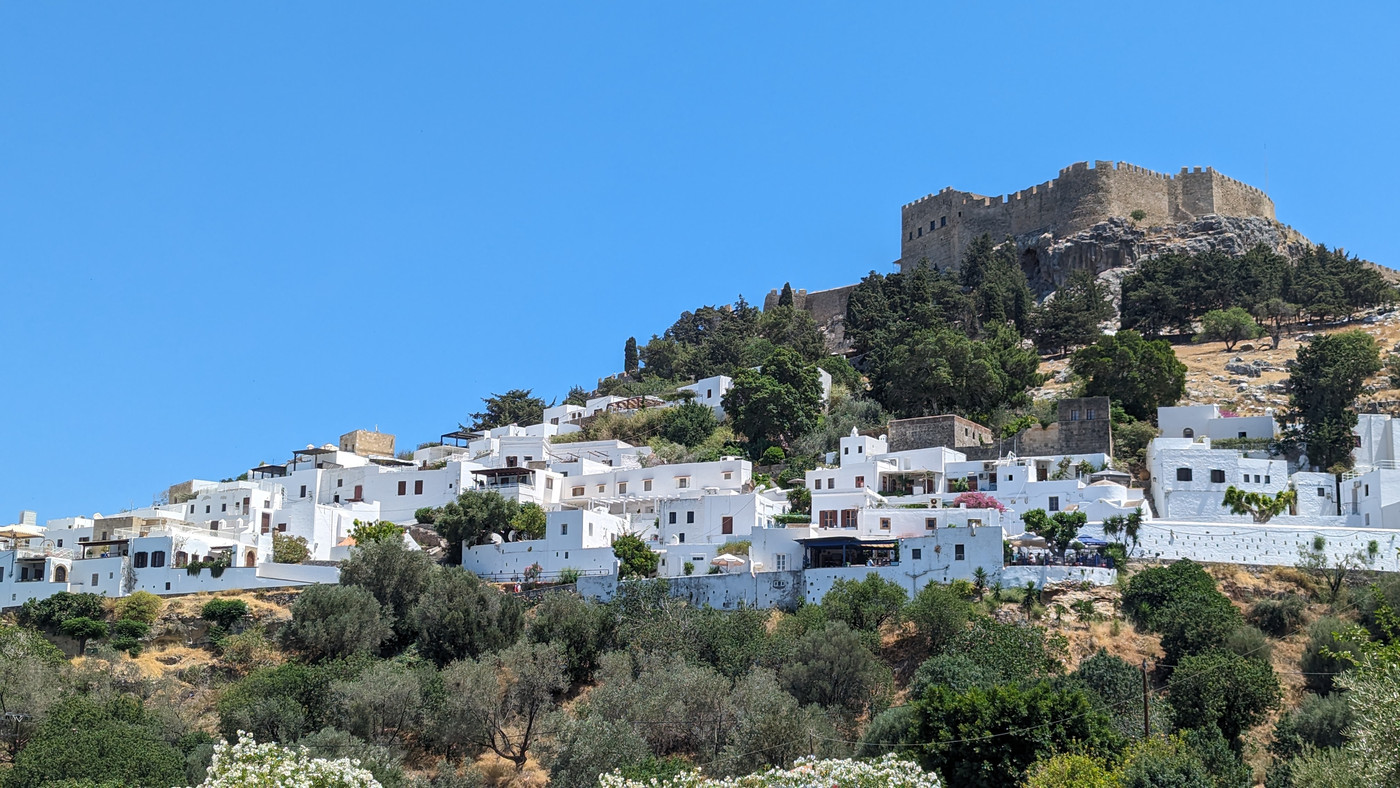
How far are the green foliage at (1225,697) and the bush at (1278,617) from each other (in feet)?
15.0

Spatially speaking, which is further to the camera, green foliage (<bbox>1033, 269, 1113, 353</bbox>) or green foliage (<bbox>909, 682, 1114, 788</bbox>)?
green foliage (<bbox>1033, 269, 1113, 353</bbox>)

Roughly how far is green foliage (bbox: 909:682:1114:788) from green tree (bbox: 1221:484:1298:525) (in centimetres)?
1697

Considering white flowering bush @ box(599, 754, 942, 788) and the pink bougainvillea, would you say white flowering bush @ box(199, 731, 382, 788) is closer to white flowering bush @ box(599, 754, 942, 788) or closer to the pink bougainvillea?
white flowering bush @ box(599, 754, 942, 788)

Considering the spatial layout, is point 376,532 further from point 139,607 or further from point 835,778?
point 835,778

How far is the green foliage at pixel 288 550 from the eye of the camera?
50.7 meters

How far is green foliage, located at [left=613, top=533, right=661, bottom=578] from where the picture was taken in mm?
46875

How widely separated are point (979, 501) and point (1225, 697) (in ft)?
45.5

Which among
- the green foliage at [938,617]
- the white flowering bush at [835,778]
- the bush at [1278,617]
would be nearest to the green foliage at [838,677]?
the green foliage at [938,617]

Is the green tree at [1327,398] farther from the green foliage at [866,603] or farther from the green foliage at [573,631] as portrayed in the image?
the green foliage at [573,631]

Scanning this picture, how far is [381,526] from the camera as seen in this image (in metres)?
51.3

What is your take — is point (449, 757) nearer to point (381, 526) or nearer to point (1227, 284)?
point (381, 526)

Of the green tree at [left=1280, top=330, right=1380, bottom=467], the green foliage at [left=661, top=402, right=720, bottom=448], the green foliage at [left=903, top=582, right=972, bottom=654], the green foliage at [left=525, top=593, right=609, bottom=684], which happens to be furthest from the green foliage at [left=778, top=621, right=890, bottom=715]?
the green foliage at [left=661, top=402, right=720, bottom=448]

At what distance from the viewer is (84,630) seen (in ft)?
149

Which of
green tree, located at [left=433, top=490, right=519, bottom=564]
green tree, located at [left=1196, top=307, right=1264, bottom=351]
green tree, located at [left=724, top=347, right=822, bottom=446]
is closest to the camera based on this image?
green tree, located at [left=433, top=490, right=519, bottom=564]
